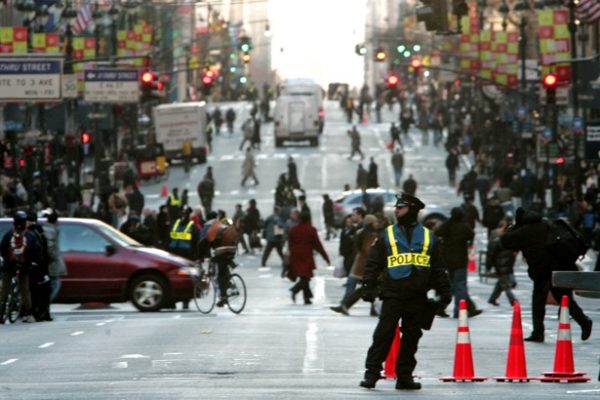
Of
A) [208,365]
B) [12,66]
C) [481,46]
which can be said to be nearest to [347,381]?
[208,365]

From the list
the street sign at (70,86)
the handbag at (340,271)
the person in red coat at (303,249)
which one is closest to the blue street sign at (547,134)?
the street sign at (70,86)

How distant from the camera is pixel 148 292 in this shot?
28234 millimetres

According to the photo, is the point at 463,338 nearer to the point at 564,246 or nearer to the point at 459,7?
the point at 564,246

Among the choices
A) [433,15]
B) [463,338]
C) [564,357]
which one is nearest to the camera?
[463,338]

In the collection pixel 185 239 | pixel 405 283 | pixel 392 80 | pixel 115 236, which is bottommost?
pixel 185 239

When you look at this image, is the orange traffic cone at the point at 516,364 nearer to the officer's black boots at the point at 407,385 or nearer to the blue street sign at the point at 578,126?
the officer's black boots at the point at 407,385

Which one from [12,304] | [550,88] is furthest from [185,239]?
[550,88]

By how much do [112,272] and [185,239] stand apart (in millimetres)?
4013

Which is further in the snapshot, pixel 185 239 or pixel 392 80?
pixel 392 80

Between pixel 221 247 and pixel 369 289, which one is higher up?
pixel 369 289

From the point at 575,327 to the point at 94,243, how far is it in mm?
7606

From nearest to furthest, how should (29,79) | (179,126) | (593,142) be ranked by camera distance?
(593,142), (29,79), (179,126)

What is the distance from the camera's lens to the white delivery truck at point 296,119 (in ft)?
303

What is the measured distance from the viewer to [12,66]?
42.6m
